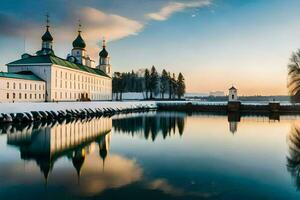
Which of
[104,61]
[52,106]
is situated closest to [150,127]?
[52,106]

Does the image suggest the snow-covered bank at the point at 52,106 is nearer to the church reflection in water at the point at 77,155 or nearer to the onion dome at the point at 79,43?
the church reflection in water at the point at 77,155

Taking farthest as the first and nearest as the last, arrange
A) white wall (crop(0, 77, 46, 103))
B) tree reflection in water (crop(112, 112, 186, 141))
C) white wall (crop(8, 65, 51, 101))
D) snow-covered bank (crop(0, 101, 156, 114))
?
white wall (crop(8, 65, 51, 101)), white wall (crop(0, 77, 46, 103)), snow-covered bank (crop(0, 101, 156, 114)), tree reflection in water (crop(112, 112, 186, 141))

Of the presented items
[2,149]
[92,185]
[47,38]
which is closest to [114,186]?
[92,185]

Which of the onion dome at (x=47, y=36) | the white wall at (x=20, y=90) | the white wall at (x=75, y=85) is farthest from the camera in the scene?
the onion dome at (x=47, y=36)

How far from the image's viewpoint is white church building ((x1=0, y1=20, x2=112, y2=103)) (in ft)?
139

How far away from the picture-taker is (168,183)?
8.41 metres

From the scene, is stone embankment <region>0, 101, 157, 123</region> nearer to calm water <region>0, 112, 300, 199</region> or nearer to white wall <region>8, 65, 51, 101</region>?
calm water <region>0, 112, 300, 199</region>

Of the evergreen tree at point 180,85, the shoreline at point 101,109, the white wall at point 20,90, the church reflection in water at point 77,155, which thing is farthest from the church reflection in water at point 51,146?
the evergreen tree at point 180,85

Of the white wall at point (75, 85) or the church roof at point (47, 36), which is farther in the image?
the church roof at point (47, 36)

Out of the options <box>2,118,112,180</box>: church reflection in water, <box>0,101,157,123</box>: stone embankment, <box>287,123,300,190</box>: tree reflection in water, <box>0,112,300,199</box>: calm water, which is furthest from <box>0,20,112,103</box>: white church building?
<box>287,123,300,190</box>: tree reflection in water

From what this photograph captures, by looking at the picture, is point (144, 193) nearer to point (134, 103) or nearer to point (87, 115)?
point (87, 115)

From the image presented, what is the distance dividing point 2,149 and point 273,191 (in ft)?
38.9

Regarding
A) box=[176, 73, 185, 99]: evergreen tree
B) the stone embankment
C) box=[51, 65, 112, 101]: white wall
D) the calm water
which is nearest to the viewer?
the calm water

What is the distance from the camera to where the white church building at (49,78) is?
42.3 metres
